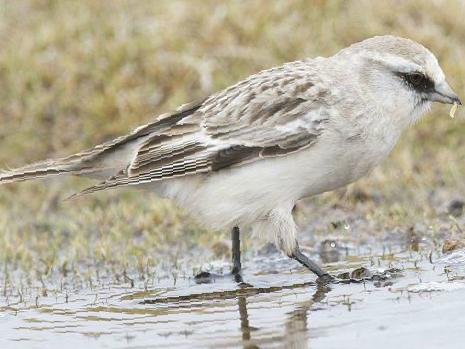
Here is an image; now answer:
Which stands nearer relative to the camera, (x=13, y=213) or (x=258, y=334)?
(x=258, y=334)

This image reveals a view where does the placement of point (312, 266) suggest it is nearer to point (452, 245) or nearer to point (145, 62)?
point (452, 245)

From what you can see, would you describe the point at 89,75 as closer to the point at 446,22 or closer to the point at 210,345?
the point at 446,22

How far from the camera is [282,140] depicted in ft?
22.8

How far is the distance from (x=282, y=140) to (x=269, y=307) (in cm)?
123

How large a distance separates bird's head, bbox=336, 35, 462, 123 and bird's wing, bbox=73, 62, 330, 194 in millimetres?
349

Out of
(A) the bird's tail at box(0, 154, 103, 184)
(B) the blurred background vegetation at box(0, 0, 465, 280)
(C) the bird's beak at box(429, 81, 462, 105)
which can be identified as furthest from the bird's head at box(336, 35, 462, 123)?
(B) the blurred background vegetation at box(0, 0, 465, 280)

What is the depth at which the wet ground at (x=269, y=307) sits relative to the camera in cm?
544

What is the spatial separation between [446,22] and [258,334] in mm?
6263

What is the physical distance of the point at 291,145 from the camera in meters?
6.89

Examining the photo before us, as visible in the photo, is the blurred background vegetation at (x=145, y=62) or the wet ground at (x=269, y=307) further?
the blurred background vegetation at (x=145, y=62)

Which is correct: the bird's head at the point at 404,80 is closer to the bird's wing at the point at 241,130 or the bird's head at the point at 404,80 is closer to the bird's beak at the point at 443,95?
the bird's beak at the point at 443,95

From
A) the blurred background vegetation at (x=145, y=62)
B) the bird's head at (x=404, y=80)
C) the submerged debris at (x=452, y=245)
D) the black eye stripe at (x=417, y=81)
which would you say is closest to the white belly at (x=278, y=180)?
the bird's head at (x=404, y=80)

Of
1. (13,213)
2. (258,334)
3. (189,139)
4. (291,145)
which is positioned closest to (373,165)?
(291,145)

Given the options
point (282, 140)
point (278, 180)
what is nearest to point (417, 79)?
point (282, 140)
